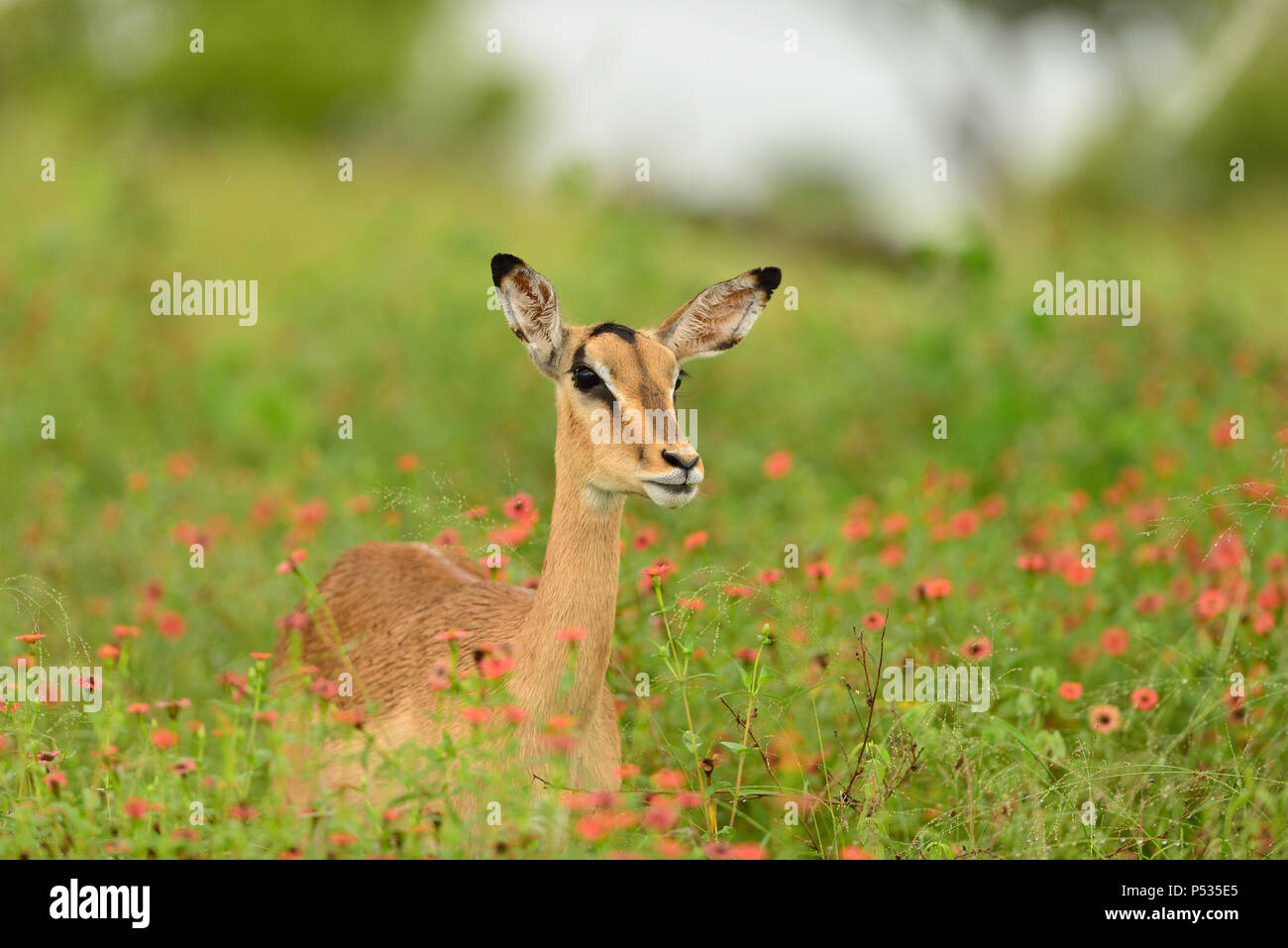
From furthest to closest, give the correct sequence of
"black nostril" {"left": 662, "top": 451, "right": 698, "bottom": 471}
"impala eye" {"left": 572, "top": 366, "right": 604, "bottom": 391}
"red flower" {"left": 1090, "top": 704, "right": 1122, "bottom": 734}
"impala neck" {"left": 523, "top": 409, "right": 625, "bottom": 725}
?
"red flower" {"left": 1090, "top": 704, "right": 1122, "bottom": 734} → "impala eye" {"left": 572, "top": 366, "right": 604, "bottom": 391} → "impala neck" {"left": 523, "top": 409, "right": 625, "bottom": 725} → "black nostril" {"left": 662, "top": 451, "right": 698, "bottom": 471}

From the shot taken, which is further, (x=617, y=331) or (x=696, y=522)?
(x=696, y=522)

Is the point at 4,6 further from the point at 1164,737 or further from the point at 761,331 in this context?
the point at 1164,737

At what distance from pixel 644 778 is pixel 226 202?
52.2 ft

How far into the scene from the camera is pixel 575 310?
12555 millimetres

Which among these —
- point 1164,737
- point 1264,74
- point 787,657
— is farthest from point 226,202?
point 1264,74

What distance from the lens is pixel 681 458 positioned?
453cm

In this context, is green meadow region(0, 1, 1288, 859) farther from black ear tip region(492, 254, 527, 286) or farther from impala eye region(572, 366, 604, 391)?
black ear tip region(492, 254, 527, 286)

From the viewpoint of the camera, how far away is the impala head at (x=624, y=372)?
4.66m

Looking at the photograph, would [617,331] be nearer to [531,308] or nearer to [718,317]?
[531,308]

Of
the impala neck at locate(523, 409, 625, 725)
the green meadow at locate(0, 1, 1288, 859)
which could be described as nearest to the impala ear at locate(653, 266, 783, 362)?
the impala neck at locate(523, 409, 625, 725)

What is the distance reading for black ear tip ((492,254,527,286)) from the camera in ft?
16.4

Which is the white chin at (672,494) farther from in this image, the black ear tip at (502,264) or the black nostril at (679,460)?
the black ear tip at (502,264)

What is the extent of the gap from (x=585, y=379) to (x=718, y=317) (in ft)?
2.29

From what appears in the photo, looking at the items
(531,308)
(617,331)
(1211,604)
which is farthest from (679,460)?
(1211,604)
